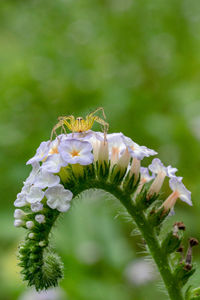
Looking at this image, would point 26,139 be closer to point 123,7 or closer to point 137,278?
point 137,278

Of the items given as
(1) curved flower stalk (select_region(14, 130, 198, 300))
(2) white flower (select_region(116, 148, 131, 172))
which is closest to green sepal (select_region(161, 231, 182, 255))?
(1) curved flower stalk (select_region(14, 130, 198, 300))

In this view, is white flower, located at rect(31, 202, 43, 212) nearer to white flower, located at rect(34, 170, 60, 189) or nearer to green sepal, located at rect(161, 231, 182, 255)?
white flower, located at rect(34, 170, 60, 189)

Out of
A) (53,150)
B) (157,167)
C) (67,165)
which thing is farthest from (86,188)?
(157,167)

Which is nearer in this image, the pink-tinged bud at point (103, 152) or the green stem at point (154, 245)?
the pink-tinged bud at point (103, 152)

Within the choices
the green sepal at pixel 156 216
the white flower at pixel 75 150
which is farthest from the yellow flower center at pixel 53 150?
the green sepal at pixel 156 216

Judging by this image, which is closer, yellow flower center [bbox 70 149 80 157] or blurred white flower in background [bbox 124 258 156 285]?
yellow flower center [bbox 70 149 80 157]

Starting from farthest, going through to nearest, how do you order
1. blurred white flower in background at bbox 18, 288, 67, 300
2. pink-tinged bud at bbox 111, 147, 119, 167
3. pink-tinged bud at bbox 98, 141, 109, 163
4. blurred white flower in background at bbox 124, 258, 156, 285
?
blurred white flower in background at bbox 124, 258, 156, 285 < blurred white flower in background at bbox 18, 288, 67, 300 < pink-tinged bud at bbox 111, 147, 119, 167 < pink-tinged bud at bbox 98, 141, 109, 163

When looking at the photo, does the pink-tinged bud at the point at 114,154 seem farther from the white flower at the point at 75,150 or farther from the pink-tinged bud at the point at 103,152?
the white flower at the point at 75,150
